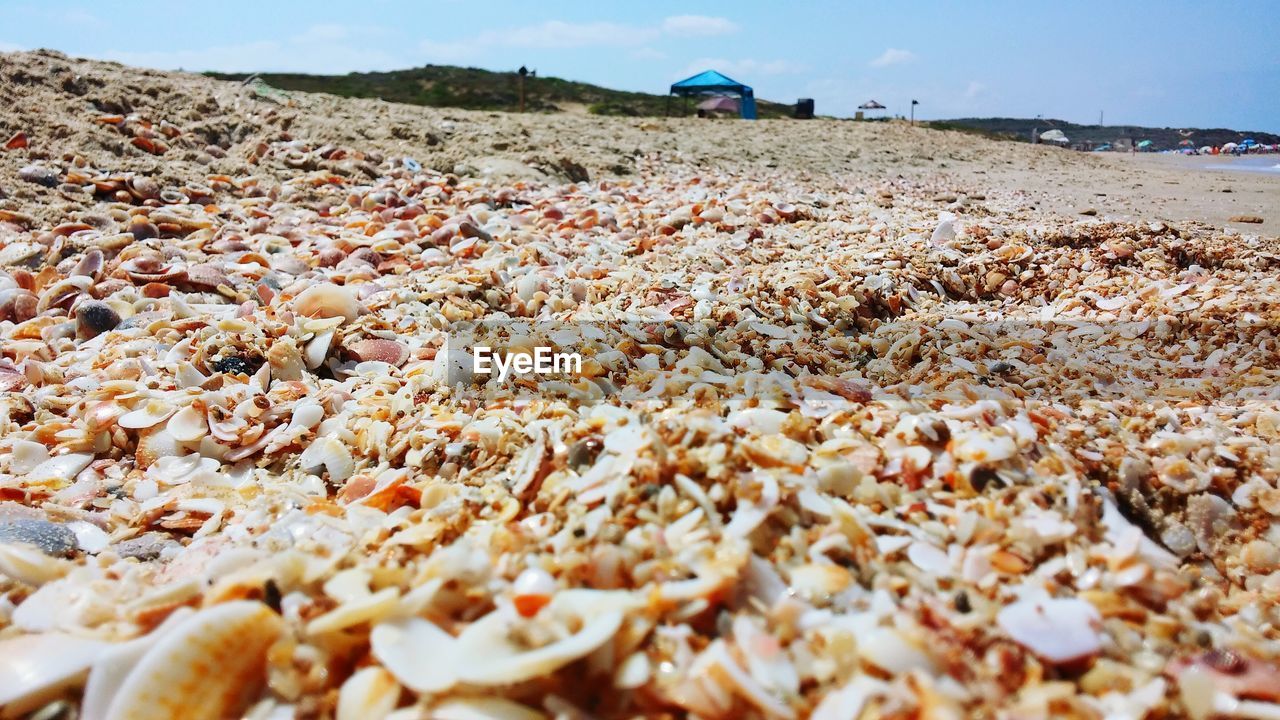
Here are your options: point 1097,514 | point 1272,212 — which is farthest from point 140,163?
point 1272,212

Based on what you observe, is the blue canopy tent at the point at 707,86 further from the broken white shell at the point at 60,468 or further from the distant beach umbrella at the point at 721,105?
the broken white shell at the point at 60,468

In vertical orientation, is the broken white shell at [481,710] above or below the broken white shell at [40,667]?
above

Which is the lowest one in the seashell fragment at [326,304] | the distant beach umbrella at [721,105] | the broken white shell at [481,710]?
the broken white shell at [481,710]

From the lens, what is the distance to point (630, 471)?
143 cm

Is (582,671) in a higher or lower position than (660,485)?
lower

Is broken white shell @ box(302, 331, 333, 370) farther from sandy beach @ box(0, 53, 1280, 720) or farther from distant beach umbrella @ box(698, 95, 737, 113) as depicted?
distant beach umbrella @ box(698, 95, 737, 113)

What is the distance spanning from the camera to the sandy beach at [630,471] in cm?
107

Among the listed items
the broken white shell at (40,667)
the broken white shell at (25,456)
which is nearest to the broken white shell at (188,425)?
the broken white shell at (25,456)

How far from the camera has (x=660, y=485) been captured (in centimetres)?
140

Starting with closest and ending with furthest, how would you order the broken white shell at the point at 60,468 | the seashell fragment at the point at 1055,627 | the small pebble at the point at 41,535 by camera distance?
the seashell fragment at the point at 1055,627, the small pebble at the point at 41,535, the broken white shell at the point at 60,468

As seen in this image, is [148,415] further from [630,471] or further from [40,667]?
[630,471]

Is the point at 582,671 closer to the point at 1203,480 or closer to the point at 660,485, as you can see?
the point at 660,485

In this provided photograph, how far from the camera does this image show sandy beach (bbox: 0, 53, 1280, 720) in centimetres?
107

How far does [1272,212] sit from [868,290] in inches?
214
